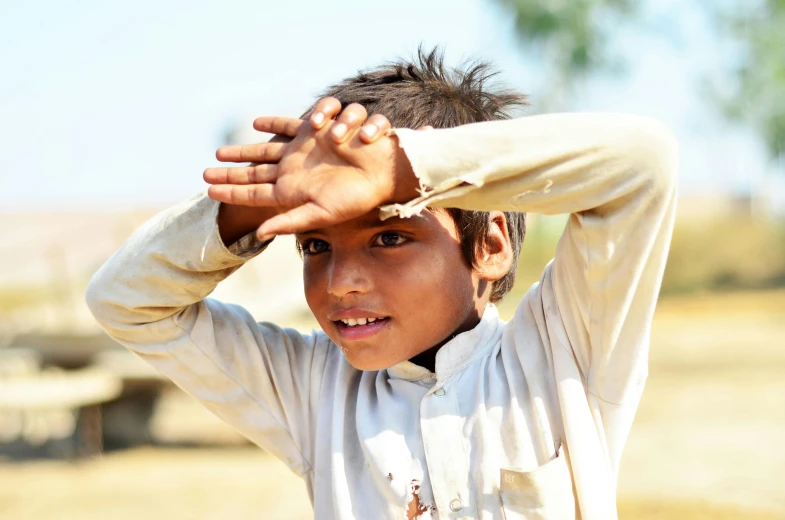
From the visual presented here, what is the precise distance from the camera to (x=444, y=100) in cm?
192

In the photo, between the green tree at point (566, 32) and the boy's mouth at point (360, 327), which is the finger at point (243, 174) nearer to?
the boy's mouth at point (360, 327)

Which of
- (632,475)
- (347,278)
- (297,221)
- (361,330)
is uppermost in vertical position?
(297,221)

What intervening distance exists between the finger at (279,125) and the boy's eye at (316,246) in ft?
0.83

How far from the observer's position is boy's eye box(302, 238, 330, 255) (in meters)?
1.78

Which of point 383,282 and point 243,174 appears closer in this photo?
point 243,174

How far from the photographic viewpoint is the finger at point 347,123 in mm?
1466

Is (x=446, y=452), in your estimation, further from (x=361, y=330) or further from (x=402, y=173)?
(x=402, y=173)

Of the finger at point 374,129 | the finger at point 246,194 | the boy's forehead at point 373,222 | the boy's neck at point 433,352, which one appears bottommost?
the boy's neck at point 433,352

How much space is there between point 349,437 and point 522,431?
366 millimetres

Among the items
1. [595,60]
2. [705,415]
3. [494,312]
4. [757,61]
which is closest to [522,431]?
[494,312]

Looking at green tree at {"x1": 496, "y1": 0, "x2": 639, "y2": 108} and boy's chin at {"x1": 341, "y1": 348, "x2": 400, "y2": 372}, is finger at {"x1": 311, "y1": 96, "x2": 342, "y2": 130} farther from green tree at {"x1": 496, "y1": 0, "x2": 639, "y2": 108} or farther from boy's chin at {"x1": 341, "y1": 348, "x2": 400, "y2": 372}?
green tree at {"x1": 496, "y1": 0, "x2": 639, "y2": 108}

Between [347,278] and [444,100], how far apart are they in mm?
478

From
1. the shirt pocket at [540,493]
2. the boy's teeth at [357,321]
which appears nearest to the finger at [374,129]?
the boy's teeth at [357,321]

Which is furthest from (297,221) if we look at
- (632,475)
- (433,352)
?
(632,475)
